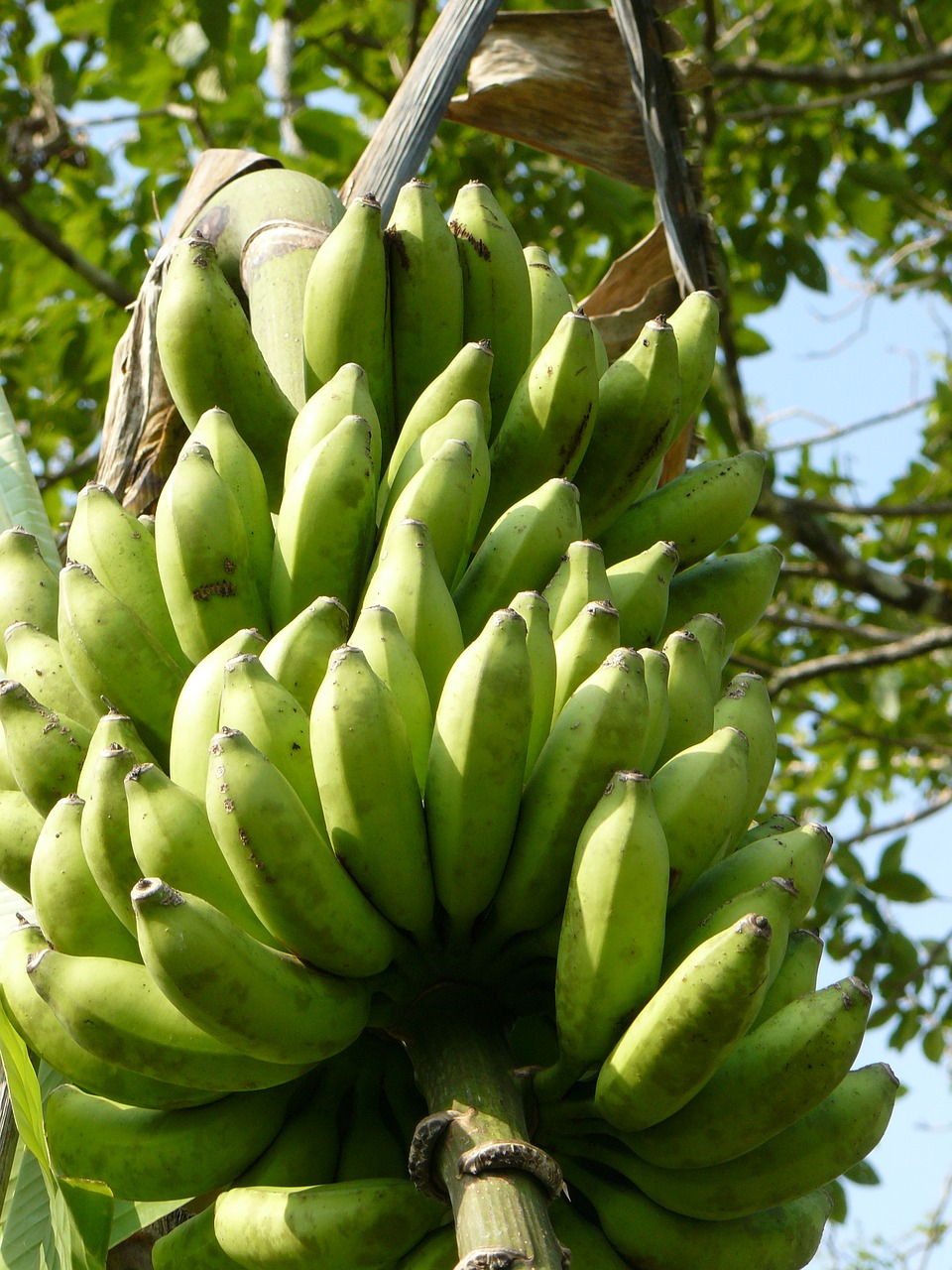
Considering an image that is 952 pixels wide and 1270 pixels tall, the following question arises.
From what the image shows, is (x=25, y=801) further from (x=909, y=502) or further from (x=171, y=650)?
(x=909, y=502)

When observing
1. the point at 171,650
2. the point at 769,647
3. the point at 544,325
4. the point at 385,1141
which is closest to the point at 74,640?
the point at 171,650

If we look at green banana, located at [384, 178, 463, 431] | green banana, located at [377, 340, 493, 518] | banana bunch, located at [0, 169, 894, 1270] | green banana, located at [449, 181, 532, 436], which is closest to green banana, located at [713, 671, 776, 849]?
banana bunch, located at [0, 169, 894, 1270]

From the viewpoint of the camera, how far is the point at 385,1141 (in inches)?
49.7

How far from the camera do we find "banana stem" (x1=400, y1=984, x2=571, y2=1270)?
95 cm

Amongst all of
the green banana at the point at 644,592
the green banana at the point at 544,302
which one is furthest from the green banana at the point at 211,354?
the green banana at the point at 644,592

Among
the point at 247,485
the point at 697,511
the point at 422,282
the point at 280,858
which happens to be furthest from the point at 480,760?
the point at 422,282

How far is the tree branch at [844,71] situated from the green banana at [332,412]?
3.44 metres

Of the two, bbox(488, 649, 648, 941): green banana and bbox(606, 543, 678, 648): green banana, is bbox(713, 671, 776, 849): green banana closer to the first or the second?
bbox(606, 543, 678, 648): green banana

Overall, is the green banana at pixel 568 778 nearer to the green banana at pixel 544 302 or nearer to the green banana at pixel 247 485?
the green banana at pixel 247 485

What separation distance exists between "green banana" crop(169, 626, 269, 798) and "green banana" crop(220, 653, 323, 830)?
0.05m

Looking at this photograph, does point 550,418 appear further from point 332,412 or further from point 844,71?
point 844,71

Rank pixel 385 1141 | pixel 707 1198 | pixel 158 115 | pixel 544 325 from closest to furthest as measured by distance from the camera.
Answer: pixel 707 1198
pixel 385 1141
pixel 544 325
pixel 158 115

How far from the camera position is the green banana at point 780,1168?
1.15 m

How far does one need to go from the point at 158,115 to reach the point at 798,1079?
4.46 m
